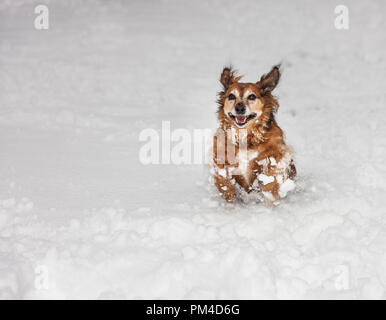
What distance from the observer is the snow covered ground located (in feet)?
6.81

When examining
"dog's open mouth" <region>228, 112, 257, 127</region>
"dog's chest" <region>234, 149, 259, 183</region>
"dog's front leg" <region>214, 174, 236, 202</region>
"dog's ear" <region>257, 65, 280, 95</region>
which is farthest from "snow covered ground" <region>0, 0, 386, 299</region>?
"dog's ear" <region>257, 65, 280, 95</region>

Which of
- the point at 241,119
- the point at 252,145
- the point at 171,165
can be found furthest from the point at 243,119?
the point at 171,165

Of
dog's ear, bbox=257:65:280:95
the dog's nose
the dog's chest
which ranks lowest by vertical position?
the dog's chest

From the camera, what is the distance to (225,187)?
2863 mm

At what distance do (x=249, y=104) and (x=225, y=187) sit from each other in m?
0.58

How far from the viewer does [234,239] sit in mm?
2340

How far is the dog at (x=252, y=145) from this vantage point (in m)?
2.72

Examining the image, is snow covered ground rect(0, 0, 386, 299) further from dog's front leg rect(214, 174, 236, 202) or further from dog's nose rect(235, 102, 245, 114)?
dog's nose rect(235, 102, 245, 114)

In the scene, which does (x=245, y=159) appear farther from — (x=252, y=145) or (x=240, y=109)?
(x=240, y=109)

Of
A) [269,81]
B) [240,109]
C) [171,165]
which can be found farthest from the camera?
[171,165]

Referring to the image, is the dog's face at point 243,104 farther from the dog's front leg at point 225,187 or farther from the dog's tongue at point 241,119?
the dog's front leg at point 225,187

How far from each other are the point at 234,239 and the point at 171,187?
99cm

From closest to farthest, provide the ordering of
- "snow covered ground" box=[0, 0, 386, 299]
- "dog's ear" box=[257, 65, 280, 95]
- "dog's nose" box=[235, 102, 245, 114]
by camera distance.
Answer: "snow covered ground" box=[0, 0, 386, 299] < "dog's nose" box=[235, 102, 245, 114] < "dog's ear" box=[257, 65, 280, 95]

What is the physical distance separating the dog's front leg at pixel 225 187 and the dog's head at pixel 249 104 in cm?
37
